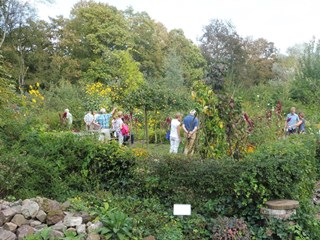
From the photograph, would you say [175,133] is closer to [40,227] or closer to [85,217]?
[85,217]

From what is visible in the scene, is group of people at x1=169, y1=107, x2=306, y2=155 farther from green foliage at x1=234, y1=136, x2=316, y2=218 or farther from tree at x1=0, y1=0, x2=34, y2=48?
tree at x1=0, y1=0, x2=34, y2=48

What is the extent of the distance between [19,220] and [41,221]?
26 centimetres

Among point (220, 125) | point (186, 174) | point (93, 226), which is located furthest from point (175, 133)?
point (93, 226)

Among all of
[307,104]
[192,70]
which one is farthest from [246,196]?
[192,70]

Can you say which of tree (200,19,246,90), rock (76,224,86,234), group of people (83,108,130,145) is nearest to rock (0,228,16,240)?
rock (76,224,86,234)

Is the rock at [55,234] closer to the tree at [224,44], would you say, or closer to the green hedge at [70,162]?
the green hedge at [70,162]

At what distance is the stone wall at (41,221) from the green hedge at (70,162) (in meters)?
1.42

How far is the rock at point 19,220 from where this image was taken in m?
4.61

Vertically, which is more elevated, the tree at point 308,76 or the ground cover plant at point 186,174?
the tree at point 308,76

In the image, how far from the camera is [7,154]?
644 cm

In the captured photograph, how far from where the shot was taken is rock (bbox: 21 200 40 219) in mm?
4727

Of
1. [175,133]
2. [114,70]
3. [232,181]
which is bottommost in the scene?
[232,181]

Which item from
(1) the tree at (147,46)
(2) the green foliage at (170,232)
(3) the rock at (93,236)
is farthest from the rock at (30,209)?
(1) the tree at (147,46)

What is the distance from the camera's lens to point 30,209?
475cm
